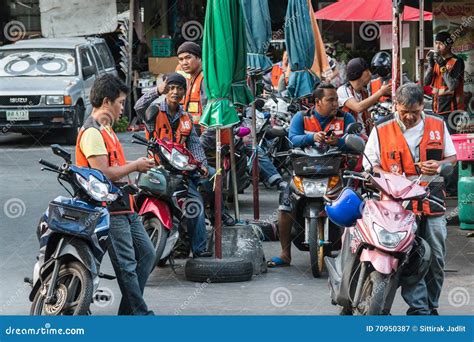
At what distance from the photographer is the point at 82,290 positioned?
7113 millimetres

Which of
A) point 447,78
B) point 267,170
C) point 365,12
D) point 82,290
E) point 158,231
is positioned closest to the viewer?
point 82,290

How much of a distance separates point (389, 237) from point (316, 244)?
262 centimetres

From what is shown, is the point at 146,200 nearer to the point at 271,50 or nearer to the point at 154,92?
the point at 154,92

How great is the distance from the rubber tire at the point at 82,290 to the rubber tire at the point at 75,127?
40.1 feet

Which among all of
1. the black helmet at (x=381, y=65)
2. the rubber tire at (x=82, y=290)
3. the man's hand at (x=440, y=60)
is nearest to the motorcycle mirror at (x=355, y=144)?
the rubber tire at (x=82, y=290)

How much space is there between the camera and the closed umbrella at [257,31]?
11750mm

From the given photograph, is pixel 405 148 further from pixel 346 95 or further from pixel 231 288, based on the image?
pixel 346 95

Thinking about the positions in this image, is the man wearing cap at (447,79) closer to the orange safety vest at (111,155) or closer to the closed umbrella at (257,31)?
the closed umbrella at (257,31)

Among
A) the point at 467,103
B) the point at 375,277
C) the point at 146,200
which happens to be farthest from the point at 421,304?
the point at 467,103

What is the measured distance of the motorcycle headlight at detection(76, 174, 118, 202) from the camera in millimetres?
7229

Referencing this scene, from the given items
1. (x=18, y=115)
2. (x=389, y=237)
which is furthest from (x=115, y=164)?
(x=18, y=115)

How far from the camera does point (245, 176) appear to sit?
13.2 m

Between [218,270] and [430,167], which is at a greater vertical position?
[430,167]

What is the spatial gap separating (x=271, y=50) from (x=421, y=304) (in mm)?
16611
